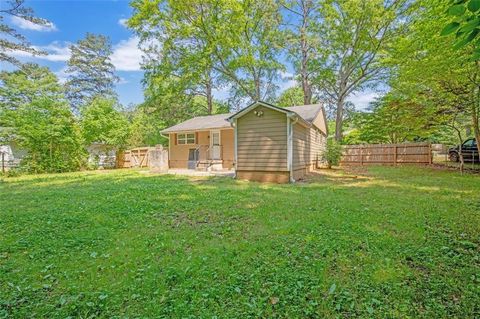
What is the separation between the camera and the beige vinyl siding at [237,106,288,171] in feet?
31.7

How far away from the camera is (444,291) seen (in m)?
2.67

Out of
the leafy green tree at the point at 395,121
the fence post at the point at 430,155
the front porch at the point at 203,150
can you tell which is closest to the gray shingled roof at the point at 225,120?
the front porch at the point at 203,150

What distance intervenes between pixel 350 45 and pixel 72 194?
1910 centimetres

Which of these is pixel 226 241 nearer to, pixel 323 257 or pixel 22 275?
pixel 323 257

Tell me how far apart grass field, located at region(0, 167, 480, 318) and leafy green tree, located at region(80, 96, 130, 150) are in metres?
12.7

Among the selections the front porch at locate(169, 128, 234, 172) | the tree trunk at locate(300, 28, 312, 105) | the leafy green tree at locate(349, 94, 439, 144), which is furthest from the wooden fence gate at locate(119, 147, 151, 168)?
the leafy green tree at locate(349, 94, 439, 144)

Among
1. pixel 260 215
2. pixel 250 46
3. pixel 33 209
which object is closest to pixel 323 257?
pixel 260 215

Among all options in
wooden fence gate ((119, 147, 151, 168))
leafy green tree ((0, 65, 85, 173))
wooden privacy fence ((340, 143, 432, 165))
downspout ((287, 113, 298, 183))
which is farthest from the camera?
wooden fence gate ((119, 147, 151, 168))

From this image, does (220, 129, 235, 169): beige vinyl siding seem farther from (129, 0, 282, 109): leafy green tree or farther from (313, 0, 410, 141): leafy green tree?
(313, 0, 410, 141): leafy green tree

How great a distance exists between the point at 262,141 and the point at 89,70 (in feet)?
91.4

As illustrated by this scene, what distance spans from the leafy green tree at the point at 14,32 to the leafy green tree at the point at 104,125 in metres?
6.01

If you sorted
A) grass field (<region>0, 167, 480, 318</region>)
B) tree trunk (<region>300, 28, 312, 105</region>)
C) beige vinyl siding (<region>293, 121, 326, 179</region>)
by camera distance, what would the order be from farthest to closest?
tree trunk (<region>300, 28, 312, 105</region>) → beige vinyl siding (<region>293, 121, 326, 179</region>) → grass field (<region>0, 167, 480, 318</region>)

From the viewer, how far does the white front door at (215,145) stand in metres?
16.0

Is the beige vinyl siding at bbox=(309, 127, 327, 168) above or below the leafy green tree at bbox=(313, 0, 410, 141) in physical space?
below
